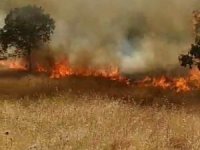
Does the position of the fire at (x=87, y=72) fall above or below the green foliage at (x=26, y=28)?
below

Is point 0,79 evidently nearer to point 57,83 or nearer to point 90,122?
point 57,83

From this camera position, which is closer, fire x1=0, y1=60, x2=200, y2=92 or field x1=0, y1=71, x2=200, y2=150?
field x1=0, y1=71, x2=200, y2=150

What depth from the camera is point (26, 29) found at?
26188 millimetres

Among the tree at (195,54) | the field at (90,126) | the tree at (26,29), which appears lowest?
the field at (90,126)

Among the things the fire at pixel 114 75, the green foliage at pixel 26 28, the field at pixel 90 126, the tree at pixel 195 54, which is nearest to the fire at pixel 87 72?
the fire at pixel 114 75

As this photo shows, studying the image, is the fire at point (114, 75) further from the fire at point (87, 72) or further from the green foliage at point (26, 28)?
the green foliage at point (26, 28)

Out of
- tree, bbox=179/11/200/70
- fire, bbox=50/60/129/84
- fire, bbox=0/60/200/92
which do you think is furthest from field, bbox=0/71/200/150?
fire, bbox=50/60/129/84

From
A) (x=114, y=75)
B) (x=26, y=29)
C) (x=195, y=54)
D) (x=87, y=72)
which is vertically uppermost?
(x=26, y=29)

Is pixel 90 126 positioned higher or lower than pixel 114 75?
lower

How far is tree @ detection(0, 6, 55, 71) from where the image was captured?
81.7ft

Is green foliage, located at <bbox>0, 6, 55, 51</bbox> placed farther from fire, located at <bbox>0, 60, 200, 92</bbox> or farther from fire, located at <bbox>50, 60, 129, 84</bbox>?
fire, located at <bbox>50, 60, 129, 84</bbox>

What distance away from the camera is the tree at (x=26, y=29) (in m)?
24.9

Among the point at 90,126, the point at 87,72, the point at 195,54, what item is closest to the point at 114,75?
the point at 87,72

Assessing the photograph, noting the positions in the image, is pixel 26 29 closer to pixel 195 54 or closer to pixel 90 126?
pixel 195 54
